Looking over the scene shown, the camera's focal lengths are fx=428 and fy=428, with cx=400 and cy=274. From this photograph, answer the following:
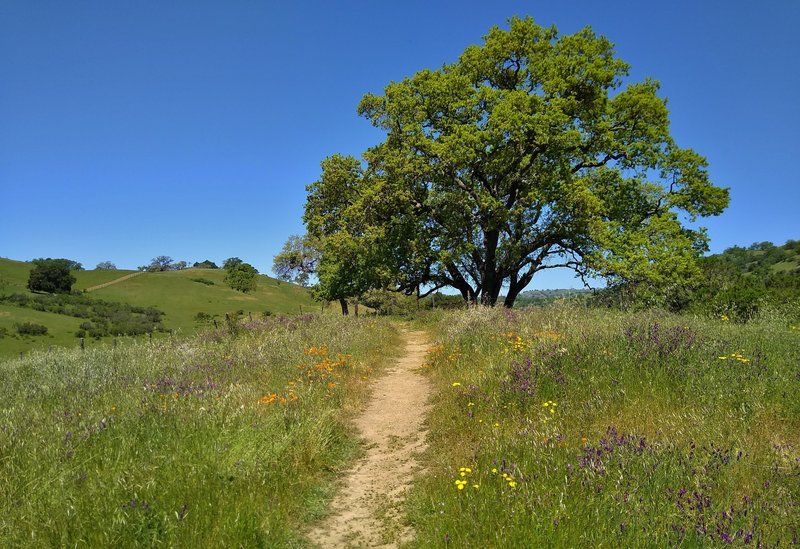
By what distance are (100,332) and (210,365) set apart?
2876 inches

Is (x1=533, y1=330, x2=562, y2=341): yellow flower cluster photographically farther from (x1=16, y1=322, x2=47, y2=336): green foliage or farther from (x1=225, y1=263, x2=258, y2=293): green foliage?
(x1=225, y1=263, x2=258, y2=293): green foliage

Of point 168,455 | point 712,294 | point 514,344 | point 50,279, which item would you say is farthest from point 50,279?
point 712,294

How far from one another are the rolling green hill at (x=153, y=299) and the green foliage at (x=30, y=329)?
700 millimetres

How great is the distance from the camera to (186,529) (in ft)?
12.3

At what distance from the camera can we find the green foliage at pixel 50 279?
3912 inches

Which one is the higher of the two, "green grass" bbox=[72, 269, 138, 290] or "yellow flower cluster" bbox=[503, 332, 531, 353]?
"green grass" bbox=[72, 269, 138, 290]

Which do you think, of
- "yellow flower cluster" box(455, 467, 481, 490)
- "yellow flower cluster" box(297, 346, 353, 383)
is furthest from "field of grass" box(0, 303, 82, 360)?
"yellow flower cluster" box(455, 467, 481, 490)

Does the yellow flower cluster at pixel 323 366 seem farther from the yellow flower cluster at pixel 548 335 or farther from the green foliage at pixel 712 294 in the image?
the green foliage at pixel 712 294

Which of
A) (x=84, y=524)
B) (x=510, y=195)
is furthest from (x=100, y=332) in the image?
(x=84, y=524)

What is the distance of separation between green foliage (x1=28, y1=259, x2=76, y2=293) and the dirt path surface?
121 meters

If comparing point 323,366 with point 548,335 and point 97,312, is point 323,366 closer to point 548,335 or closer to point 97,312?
point 548,335

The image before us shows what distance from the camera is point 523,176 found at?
1037 inches

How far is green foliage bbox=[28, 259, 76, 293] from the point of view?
99.4 meters

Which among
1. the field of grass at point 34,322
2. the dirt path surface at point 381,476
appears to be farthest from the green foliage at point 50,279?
the dirt path surface at point 381,476
